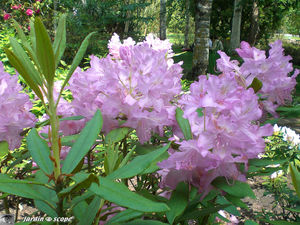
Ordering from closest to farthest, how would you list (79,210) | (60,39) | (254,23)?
1. (60,39)
2. (79,210)
3. (254,23)

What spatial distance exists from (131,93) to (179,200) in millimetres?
306

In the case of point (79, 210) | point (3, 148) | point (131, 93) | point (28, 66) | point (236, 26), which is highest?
point (28, 66)

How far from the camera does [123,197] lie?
479mm

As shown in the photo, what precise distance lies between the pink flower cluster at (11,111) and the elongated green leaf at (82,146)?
0.86ft

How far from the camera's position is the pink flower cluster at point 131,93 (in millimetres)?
784

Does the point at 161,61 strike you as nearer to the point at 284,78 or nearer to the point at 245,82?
the point at 245,82

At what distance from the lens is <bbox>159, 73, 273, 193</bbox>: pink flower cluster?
62 cm

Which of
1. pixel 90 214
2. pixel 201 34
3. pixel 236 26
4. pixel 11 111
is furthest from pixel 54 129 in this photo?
pixel 236 26

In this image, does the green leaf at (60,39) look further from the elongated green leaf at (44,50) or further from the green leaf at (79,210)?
the green leaf at (79,210)

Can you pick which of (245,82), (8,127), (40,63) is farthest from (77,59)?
(245,82)

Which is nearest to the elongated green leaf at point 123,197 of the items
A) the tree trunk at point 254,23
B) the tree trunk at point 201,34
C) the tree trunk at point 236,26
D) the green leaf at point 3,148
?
the green leaf at point 3,148

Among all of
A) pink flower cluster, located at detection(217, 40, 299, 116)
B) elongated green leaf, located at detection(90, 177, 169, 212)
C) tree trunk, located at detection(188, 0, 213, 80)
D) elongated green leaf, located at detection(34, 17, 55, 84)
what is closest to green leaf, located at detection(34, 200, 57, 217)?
elongated green leaf, located at detection(90, 177, 169, 212)

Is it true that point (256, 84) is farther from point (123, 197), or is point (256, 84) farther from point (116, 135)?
point (123, 197)

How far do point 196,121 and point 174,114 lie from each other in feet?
0.44
